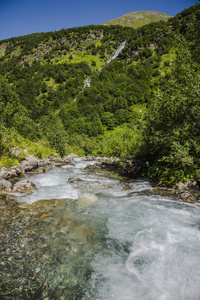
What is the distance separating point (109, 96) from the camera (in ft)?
282

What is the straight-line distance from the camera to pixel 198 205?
9.30 metres

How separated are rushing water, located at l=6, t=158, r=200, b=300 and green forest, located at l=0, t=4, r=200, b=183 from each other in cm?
404

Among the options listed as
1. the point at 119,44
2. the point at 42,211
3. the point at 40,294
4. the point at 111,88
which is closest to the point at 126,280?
the point at 40,294

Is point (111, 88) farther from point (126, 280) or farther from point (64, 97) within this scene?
point (126, 280)

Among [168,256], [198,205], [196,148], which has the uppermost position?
[196,148]

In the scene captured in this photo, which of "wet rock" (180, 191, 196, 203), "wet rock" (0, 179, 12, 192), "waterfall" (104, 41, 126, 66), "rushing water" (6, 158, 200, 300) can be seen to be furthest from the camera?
"waterfall" (104, 41, 126, 66)

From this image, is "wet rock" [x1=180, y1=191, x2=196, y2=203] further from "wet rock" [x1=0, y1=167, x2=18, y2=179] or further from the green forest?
"wet rock" [x1=0, y1=167, x2=18, y2=179]

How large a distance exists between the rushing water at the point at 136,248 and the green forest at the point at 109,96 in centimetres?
404

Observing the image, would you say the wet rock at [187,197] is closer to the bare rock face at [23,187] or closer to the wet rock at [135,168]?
the wet rock at [135,168]

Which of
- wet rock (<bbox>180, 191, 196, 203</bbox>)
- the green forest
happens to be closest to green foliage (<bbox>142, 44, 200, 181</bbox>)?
the green forest

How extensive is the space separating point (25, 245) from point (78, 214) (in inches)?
121

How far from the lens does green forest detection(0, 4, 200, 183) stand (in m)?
11.8

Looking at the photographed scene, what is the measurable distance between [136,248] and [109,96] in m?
85.8

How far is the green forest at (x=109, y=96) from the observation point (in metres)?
11.8
